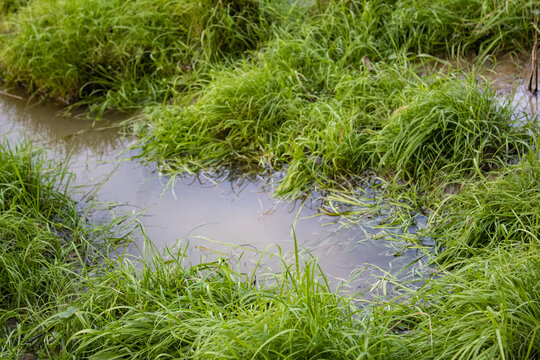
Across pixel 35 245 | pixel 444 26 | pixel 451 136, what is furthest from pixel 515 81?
pixel 35 245

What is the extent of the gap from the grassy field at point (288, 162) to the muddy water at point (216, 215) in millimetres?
129

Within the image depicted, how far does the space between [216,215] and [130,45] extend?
2249mm

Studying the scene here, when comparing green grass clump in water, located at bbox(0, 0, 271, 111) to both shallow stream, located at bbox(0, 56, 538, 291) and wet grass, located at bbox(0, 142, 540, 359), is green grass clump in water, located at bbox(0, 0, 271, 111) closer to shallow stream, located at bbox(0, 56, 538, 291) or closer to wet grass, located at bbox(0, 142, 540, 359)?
shallow stream, located at bbox(0, 56, 538, 291)

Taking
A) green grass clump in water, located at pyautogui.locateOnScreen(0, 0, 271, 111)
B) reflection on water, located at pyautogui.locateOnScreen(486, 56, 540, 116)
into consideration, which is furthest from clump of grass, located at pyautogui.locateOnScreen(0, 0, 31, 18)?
reflection on water, located at pyautogui.locateOnScreen(486, 56, 540, 116)

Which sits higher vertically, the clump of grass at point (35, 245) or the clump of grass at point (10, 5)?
the clump of grass at point (10, 5)

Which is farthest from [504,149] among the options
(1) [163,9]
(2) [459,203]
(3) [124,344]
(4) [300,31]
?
(1) [163,9]

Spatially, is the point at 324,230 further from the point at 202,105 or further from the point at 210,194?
the point at 202,105

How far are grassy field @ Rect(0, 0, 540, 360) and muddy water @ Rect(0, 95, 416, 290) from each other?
0.13 meters

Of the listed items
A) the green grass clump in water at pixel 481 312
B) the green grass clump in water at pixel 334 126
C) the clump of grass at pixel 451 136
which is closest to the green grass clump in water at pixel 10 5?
the green grass clump in water at pixel 334 126

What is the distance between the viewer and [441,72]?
4051 mm

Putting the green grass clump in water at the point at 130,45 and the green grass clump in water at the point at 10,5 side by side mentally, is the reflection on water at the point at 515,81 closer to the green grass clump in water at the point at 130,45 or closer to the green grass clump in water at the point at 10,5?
the green grass clump in water at the point at 130,45

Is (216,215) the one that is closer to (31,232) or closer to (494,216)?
(31,232)

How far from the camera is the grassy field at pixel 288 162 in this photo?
7.65 feet

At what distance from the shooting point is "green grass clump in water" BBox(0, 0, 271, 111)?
16.3ft
